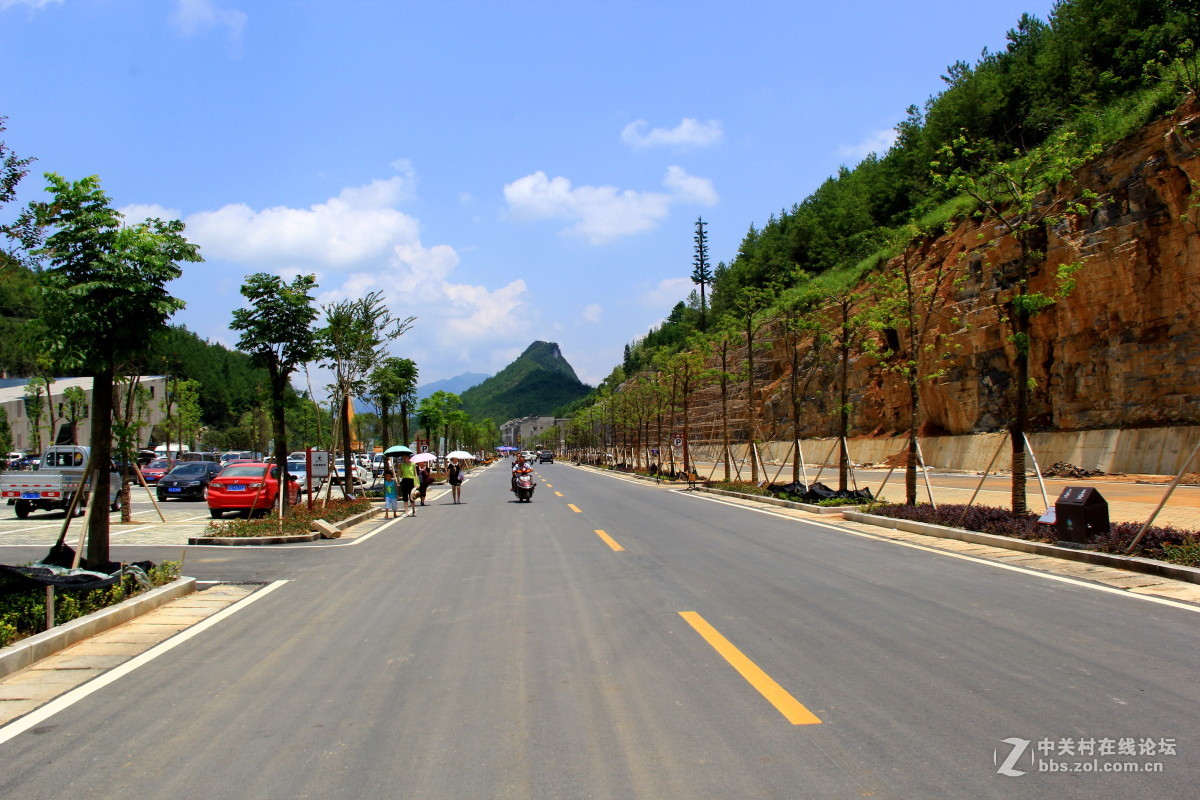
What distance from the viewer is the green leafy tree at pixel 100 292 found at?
30.1ft

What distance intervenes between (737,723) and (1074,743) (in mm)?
1916

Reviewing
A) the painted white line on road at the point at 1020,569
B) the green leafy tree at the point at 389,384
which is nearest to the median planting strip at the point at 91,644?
the painted white line on road at the point at 1020,569

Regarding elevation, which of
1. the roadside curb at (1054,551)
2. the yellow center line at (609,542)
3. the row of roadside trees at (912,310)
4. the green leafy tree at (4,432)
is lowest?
the yellow center line at (609,542)

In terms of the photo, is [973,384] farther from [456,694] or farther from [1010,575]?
[456,694]

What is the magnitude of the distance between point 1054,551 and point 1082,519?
63cm

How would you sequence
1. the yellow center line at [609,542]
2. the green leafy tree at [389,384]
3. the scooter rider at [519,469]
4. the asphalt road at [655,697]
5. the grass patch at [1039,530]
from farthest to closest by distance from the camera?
the scooter rider at [519,469]
the green leafy tree at [389,384]
the yellow center line at [609,542]
the grass patch at [1039,530]
the asphalt road at [655,697]

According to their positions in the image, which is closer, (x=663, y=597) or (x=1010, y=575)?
(x=663, y=597)

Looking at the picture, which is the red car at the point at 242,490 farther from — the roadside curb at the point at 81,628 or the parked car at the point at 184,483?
the roadside curb at the point at 81,628

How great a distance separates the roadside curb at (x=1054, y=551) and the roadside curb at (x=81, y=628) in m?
12.2

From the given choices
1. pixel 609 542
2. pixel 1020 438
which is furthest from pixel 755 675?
pixel 1020 438

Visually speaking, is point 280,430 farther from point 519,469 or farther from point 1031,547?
point 1031,547

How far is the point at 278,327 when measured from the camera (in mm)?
17922

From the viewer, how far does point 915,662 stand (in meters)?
6.25

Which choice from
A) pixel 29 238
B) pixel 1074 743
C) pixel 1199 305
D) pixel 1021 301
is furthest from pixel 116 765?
pixel 1199 305
